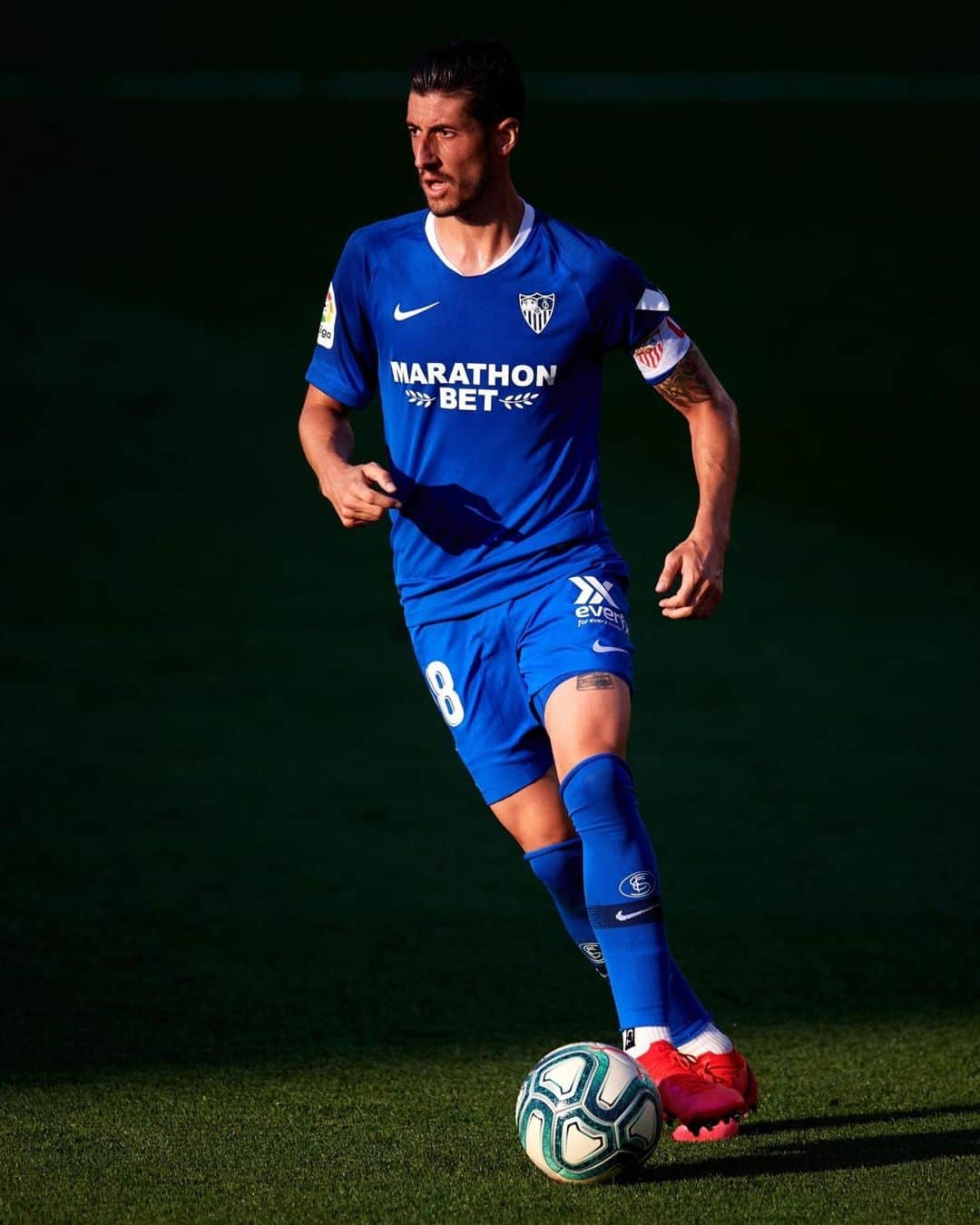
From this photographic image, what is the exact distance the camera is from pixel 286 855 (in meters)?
6.38

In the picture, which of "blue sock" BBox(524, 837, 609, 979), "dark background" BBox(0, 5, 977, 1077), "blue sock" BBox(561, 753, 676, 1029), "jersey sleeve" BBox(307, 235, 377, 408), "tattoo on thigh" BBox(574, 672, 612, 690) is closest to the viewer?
"blue sock" BBox(561, 753, 676, 1029)

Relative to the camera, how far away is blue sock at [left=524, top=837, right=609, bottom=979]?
13.7 ft

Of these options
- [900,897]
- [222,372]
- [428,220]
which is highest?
[428,220]

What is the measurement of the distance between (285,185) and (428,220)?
36.7ft

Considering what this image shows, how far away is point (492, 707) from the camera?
4.20 m

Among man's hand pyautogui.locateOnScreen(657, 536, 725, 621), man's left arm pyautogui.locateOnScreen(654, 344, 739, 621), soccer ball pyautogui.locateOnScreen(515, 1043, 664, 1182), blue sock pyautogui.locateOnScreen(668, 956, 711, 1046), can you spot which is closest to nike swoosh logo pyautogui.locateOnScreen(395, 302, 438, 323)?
man's left arm pyautogui.locateOnScreen(654, 344, 739, 621)

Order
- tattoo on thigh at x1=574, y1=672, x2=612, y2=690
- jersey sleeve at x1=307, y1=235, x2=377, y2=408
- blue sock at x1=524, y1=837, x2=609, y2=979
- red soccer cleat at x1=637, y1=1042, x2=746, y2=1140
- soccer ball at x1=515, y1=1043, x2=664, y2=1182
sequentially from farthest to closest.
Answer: jersey sleeve at x1=307, y1=235, x2=377, y2=408 < blue sock at x1=524, y1=837, x2=609, y2=979 < tattoo on thigh at x1=574, y1=672, x2=612, y2=690 < red soccer cleat at x1=637, y1=1042, x2=746, y2=1140 < soccer ball at x1=515, y1=1043, x2=664, y2=1182

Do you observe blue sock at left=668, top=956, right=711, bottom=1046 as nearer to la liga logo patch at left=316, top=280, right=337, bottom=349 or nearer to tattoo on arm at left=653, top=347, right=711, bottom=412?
tattoo on arm at left=653, top=347, right=711, bottom=412

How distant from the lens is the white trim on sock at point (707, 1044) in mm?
4035

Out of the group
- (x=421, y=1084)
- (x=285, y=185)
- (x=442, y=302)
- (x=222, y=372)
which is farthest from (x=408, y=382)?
(x=285, y=185)

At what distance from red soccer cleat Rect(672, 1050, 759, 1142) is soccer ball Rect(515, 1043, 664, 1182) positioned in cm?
29

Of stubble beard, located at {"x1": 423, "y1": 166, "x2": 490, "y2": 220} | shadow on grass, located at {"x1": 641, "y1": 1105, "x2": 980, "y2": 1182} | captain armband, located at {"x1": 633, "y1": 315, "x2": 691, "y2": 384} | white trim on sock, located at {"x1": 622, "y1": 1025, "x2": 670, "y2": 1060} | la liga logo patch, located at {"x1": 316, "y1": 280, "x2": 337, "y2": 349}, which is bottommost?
shadow on grass, located at {"x1": 641, "y1": 1105, "x2": 980, "y2": 1182}

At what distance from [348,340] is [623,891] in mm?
1290

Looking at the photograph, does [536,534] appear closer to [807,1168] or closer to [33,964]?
[807,1168]
